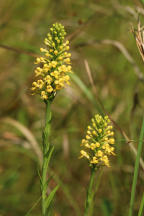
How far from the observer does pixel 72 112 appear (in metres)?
3.54

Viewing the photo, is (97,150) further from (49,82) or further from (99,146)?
(49,82)

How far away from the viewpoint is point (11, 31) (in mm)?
4797

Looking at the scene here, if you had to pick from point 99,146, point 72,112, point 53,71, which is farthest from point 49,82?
point 72,112

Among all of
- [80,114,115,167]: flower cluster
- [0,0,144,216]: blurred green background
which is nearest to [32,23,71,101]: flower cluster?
[80,114,115,167]: flower cluster

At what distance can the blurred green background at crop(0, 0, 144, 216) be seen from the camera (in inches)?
110

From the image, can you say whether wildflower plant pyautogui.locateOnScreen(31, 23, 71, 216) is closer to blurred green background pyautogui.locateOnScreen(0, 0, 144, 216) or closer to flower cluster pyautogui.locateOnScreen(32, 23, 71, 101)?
flower cluster pyautogui.locateOnScreen(32, 23, 71, 101)


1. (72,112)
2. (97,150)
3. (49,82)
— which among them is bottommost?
(97,150)

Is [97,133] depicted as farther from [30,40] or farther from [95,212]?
[30,40]

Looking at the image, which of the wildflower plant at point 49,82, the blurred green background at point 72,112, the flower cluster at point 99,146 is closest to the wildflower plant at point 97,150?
the flower cluster at point 99,146

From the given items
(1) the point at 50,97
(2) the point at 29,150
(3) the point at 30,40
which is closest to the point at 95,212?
(2) the point at 29,150

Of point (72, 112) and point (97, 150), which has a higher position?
point (72, 112)

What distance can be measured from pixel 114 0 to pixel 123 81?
3.69ft

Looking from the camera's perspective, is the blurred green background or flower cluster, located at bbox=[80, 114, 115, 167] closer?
flower cluster, located at bbox=[80, 114, 115, 167]

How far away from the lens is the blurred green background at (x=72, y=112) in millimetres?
2807
